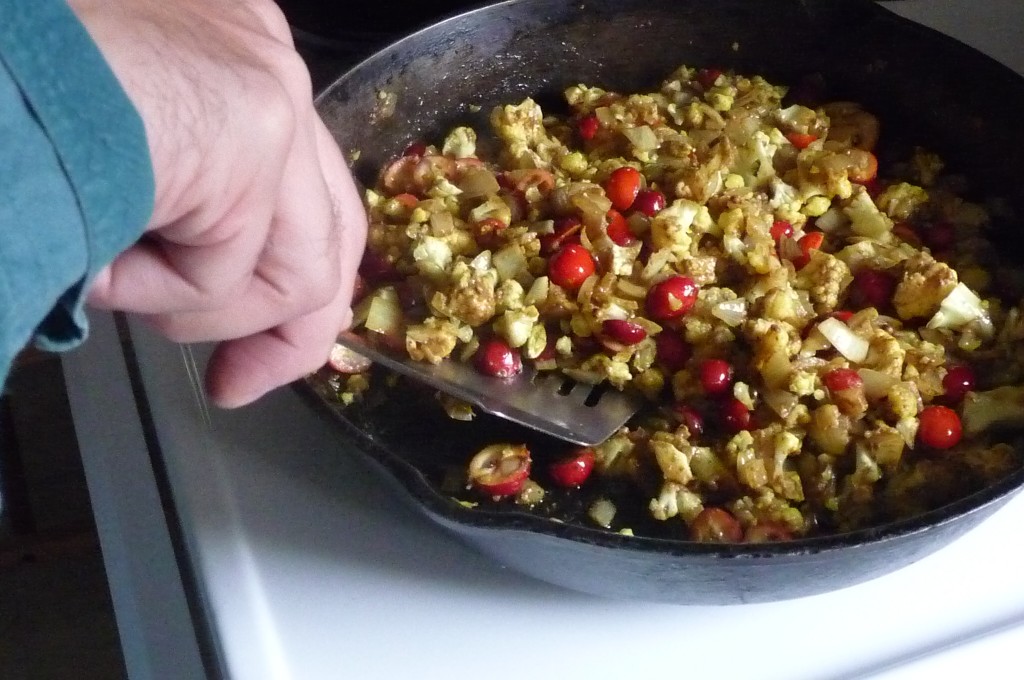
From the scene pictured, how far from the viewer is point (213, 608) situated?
79 centimetres

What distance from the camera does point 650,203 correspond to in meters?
1.09

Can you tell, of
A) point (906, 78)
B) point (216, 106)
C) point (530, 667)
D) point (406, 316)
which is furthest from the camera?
point (906, 78)

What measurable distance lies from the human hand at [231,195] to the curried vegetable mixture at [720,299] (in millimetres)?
235

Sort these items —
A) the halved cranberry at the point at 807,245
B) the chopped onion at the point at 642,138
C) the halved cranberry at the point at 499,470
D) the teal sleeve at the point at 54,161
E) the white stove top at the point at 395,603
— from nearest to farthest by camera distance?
1. the teal sleeve at the point at 54,161
2. the white stove top at the point at 395,603
3. the halved cranberry at the point at 499,470
4. the halved cranberry at the point at 807,245
5. the chopped onion at the point at 642,138

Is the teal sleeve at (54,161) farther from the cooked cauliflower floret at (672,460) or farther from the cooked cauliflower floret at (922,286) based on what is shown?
the cooked cauliflower floret at (922,286)

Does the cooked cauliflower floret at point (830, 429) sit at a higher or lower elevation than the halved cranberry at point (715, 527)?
higher

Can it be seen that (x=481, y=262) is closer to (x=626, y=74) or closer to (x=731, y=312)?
(x=731, y=312)

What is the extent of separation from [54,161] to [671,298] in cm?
69

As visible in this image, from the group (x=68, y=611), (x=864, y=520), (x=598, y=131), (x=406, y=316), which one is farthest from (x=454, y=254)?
(x=68, y=611)

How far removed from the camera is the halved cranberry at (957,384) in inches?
37.4

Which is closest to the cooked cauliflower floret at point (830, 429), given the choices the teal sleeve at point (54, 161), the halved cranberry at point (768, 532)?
the halved cranberry at point (768, 532)

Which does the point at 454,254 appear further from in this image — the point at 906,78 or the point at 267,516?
the point at 906,78

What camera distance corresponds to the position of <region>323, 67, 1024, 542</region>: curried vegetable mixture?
889 millimetres

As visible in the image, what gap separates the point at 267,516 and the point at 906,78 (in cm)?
91
